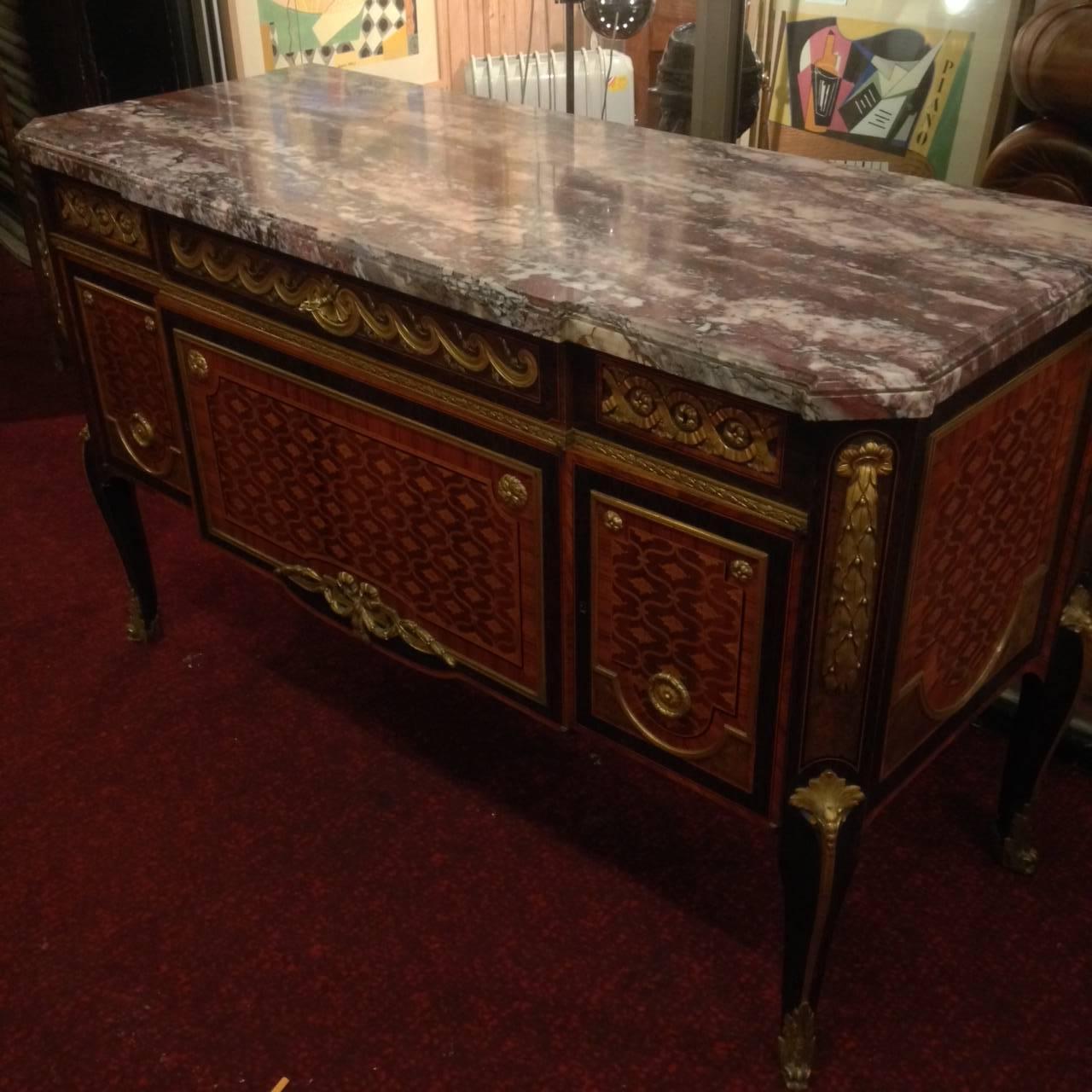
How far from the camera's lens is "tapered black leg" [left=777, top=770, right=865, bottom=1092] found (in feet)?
3.81

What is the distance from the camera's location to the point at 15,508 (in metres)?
2.47

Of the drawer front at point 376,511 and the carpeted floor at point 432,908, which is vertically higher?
the drawer front at point 376,511

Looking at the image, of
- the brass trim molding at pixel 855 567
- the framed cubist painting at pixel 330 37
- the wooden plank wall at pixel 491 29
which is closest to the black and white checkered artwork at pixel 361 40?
the framed cubist painting at pixel 330 37

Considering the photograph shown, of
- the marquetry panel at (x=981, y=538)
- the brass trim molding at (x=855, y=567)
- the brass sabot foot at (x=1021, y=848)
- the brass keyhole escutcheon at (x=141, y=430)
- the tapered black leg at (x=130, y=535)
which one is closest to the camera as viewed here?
the brass trim molding at (x=855, y=567)

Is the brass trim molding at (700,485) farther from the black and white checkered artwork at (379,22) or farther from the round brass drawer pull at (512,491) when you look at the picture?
the black and white checkered artwork at (379,22)

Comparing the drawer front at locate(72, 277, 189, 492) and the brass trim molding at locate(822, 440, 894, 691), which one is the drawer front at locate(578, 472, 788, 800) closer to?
the brass trim molding at locate(822, 440, 894, 691)

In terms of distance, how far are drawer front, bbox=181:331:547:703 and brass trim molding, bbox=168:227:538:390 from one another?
86mm

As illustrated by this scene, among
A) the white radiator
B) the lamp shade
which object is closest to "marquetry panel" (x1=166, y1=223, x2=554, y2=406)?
the white radiator

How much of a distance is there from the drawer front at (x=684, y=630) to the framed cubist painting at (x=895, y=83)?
81 centimetres

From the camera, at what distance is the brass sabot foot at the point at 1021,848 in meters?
1.58

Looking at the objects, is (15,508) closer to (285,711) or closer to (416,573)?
(285,711)

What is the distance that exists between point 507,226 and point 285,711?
90cm

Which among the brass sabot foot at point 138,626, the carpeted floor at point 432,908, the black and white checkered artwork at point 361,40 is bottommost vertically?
the carpeted floor at point 432,908

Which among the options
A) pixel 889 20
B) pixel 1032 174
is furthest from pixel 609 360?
pixel 889 20
